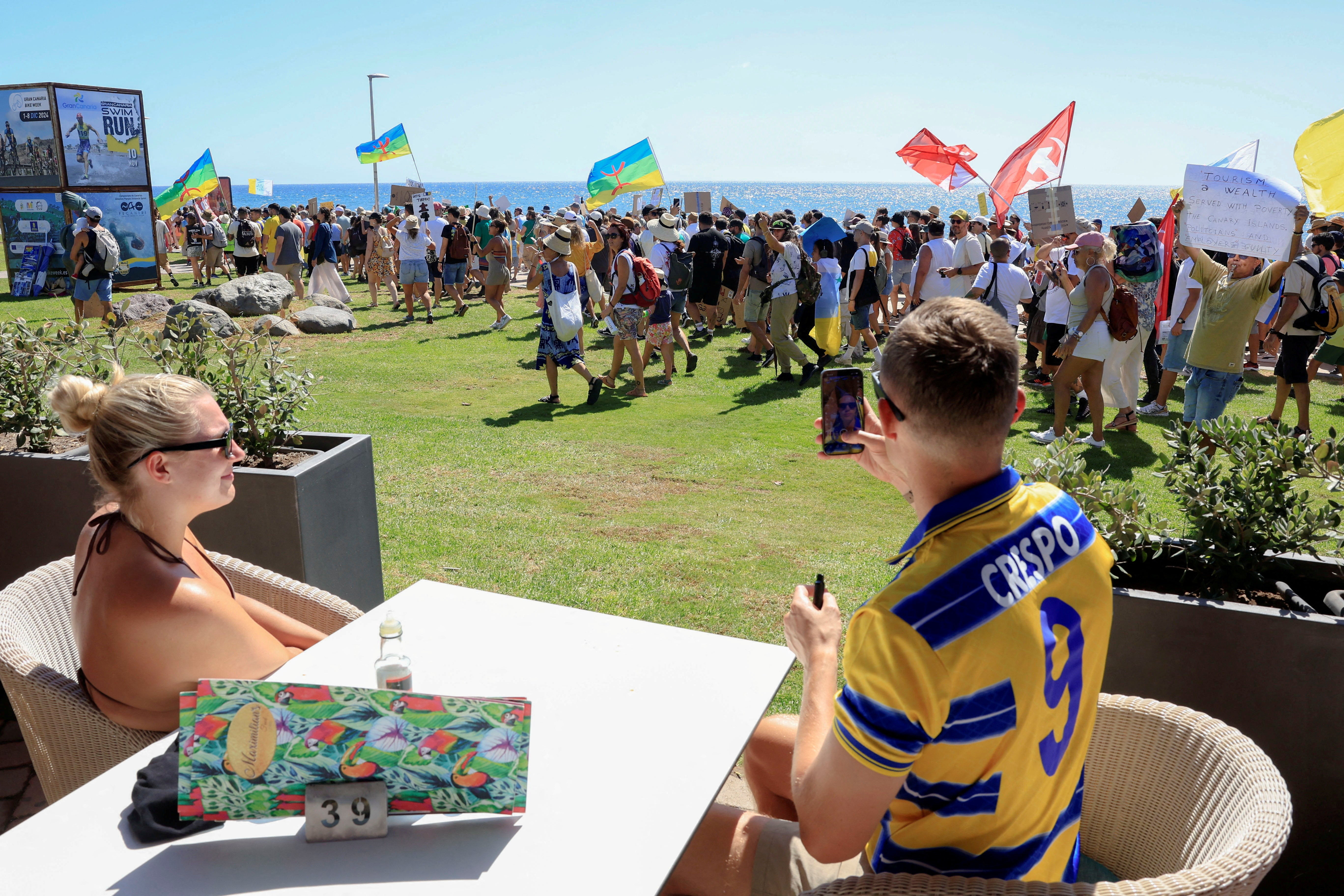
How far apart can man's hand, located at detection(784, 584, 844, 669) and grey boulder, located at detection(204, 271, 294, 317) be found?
14.7 metres

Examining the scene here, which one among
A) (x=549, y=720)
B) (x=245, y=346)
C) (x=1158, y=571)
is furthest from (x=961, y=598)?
(x=245, y=346)

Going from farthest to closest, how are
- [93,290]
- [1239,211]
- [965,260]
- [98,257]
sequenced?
[93,290], [98,257], [965,260], [1239,211]

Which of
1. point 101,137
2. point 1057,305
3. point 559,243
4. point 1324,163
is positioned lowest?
point 1057,305

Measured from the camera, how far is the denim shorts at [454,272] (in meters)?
15.0

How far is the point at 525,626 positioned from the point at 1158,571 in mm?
1918

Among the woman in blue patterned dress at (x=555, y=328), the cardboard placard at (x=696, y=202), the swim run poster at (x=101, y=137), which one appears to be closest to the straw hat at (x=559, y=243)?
the woman in blue patterned dress at (x=555, y=328)

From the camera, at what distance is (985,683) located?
142 cm

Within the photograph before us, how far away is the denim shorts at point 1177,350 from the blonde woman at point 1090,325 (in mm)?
1543

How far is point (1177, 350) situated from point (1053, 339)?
132 centimetres

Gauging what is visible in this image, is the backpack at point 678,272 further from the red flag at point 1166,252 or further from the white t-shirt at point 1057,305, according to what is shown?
the red flag at point 1166,252

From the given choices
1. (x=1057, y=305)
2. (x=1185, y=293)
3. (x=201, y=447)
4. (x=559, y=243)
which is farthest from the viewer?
(x=1057, y=305)

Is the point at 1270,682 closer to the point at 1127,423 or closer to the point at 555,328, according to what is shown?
the point at 1127,423

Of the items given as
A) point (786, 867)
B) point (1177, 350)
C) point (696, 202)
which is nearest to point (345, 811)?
point (786, 867)

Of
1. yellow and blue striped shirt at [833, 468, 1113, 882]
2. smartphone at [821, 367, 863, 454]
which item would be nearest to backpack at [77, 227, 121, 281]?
smartphone at [821, 367, 863, 454]
